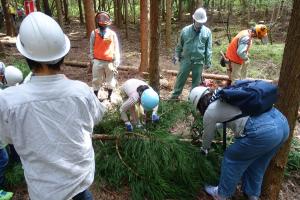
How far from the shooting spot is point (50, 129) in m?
1.85

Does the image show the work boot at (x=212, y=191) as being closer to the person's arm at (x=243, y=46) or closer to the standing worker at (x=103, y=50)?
the standing worker at (x=103, y=50)

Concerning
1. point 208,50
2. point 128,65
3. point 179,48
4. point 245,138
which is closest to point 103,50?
point 179,48

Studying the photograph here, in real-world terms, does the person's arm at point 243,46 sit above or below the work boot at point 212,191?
above

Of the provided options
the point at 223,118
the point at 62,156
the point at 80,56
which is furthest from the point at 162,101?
the point at 80,56

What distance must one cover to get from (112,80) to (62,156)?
442 cm

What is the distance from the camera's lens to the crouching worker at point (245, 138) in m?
2.98

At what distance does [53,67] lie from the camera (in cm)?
188

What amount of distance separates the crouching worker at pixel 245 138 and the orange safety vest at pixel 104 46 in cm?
295

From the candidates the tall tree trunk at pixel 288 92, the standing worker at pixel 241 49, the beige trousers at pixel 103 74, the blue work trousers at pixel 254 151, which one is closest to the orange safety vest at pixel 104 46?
the beige trousers at pixel 103 74

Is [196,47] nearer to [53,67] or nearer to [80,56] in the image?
[53,67]

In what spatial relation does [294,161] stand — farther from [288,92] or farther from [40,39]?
[40,39]

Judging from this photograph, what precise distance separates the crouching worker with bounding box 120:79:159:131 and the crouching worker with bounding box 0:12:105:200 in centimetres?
174

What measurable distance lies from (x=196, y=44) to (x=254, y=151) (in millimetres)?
3192

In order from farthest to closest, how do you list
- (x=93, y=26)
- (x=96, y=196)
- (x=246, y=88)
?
(x=93, y=26) < (x=96, y=196) < (x=246, y=88)
